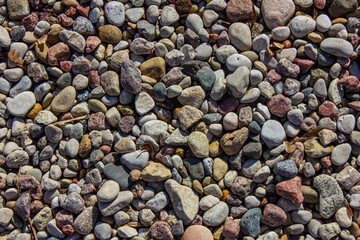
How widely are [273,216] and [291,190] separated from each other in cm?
19

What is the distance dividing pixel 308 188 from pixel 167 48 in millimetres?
1300

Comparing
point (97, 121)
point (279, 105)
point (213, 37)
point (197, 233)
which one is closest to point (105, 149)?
point (97, 121)

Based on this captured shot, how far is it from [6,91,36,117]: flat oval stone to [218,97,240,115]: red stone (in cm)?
130

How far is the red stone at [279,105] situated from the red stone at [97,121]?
3.64ft

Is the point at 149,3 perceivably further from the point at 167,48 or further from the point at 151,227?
the point at 151,227

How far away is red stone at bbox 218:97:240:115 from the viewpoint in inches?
73.6

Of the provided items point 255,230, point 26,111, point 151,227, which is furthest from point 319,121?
point 26,111

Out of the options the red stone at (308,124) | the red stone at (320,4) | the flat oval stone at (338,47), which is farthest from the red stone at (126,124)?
the red stone at (320,4)

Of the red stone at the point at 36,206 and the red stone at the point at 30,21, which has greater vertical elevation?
the red stone at the point at 30,21

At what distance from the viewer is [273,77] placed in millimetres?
1854

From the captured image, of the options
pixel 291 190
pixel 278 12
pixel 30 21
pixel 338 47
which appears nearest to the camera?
pixel 291 190

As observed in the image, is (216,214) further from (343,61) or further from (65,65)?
(65,65)

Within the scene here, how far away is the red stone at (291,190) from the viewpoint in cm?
171

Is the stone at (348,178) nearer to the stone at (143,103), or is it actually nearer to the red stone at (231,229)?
the red stone at (231,229)
